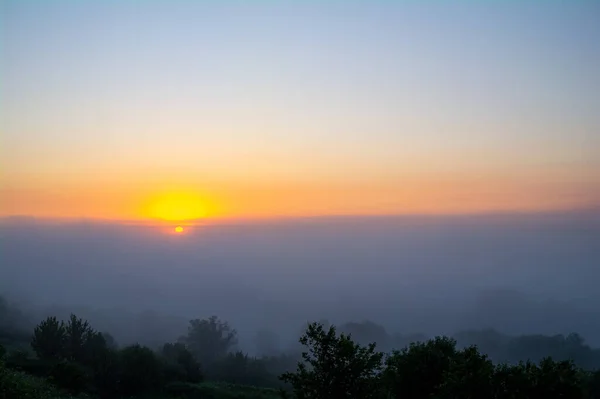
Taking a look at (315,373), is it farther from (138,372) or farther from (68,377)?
(138,372)

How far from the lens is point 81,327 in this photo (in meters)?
57.2

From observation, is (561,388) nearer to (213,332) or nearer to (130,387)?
(130,387)

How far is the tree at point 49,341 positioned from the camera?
2051 inches

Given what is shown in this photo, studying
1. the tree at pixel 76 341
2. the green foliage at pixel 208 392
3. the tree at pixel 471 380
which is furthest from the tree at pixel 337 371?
the tree at pixel 76 341

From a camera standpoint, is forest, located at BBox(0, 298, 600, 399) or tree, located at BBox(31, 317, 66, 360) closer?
forest, located at BBox(0, 298, 600, 399)

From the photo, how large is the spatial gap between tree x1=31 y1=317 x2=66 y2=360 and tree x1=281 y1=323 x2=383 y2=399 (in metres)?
43.3

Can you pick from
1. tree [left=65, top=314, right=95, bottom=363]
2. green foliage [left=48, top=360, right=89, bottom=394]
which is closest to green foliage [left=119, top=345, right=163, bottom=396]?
green foliage [left=48, top=360, right=89, bottom=394]

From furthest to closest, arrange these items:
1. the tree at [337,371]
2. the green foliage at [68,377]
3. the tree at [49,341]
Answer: the tree at [49,341] → the green foliage at [68,377] → the tree at [337,371]

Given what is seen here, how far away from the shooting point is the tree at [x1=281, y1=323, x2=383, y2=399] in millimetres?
21250

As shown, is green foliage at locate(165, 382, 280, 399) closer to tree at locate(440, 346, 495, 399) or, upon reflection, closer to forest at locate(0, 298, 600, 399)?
forest at locate(0, 298, 600, 399)

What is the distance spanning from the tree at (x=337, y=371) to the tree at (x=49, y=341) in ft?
142

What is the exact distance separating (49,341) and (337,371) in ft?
152

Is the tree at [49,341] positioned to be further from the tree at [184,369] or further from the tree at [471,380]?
the tree at [471,380]

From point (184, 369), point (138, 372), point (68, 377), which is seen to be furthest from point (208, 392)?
point (68, 377)
